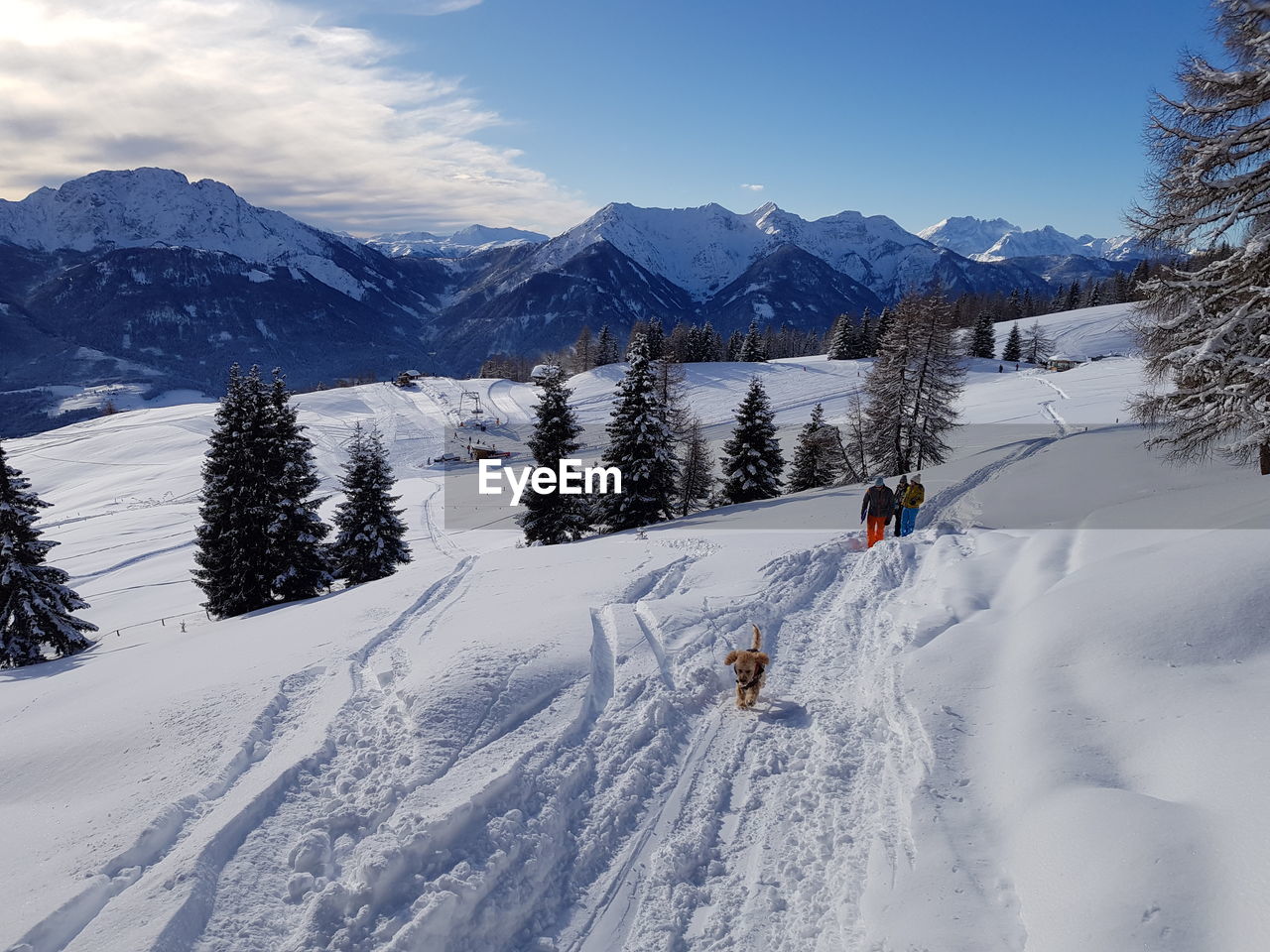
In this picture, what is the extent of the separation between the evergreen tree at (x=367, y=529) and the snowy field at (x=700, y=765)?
14.8 meters

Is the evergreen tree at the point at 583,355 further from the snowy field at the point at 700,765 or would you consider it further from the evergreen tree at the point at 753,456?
the snowy field at the point at 700,765

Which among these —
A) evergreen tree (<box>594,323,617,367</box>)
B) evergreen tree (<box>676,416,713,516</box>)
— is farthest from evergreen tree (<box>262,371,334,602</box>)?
evergreen tree (<box>594,323,617,367</box>)

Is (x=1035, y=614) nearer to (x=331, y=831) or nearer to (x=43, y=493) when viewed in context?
(x=331, y=831)

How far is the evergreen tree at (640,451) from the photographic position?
2766 cm

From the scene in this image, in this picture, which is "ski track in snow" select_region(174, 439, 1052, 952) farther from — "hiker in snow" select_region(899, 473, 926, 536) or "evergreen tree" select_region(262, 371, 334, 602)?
"evergreen tree" select_region(262, 371, 334, 602)

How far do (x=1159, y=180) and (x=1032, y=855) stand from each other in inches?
463

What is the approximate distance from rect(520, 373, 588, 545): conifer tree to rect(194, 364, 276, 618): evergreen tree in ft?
32.1

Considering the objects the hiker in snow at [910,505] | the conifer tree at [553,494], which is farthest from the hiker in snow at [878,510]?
the conifer tree at [553,494]

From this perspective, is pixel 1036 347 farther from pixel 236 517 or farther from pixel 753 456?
pixel 236 517

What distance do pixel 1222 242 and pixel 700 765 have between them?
1278 cm

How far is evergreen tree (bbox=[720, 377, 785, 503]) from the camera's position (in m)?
31.4

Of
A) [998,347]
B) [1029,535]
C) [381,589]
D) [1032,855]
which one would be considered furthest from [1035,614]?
[998,347]

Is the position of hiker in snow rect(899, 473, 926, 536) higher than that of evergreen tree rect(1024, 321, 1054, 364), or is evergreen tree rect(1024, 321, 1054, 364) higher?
evergreen tree rect(1024, 321, 1054, 364)

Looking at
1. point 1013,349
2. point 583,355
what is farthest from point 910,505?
point 583,355
